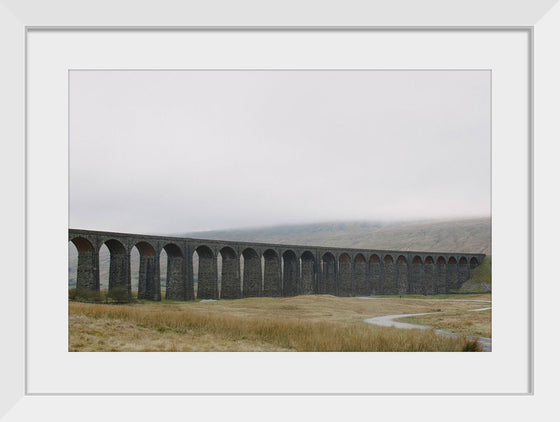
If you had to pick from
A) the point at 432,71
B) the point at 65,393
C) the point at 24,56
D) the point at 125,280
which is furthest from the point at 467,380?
the point at 125,280

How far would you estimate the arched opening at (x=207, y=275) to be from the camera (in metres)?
41.5

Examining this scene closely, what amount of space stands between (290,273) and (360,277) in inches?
434

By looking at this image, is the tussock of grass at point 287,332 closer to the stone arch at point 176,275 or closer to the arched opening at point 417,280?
the stone arch at point 176,275

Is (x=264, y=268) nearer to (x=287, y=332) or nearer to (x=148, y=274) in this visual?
(x=148, y=274)

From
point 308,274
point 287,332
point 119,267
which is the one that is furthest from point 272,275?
point 287,332

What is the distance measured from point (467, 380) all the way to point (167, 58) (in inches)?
500

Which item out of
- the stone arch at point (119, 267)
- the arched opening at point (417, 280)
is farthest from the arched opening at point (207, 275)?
the arched opening at point (417, 280)

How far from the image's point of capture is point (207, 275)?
41844 mm

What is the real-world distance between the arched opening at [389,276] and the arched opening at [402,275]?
1.95ft

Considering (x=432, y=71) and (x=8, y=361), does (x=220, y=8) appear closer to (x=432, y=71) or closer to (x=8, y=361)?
(x=432, y=71)

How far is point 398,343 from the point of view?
578 inches

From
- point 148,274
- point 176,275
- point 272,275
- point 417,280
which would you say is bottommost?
point 417,280

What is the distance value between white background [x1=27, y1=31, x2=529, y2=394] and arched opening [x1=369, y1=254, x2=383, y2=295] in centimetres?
4461

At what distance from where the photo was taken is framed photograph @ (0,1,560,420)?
42.1 ft
